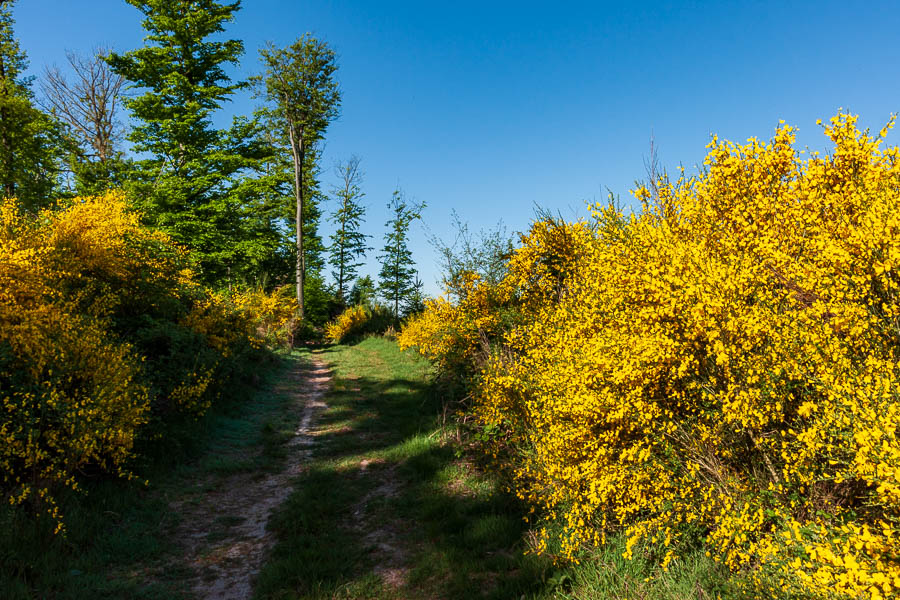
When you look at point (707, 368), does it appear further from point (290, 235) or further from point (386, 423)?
point (290, 235)

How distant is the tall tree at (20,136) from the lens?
58.2 ft

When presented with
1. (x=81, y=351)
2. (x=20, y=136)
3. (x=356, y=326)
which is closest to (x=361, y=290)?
(x=356, y=326)

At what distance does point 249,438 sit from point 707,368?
7.88 m

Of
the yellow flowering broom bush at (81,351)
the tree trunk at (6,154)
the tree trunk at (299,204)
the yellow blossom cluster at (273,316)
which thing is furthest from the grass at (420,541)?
the tree trunk at (6,154)

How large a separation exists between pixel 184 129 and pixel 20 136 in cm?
762

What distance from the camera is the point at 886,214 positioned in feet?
8.98

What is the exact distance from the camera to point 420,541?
15.4 feet

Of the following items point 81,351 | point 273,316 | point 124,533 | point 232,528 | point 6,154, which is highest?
point 6,154

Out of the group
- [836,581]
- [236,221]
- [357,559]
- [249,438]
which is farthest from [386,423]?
[236,221]

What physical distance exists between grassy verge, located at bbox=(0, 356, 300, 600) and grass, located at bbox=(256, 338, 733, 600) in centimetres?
107

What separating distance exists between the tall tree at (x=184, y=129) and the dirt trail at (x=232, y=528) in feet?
43.6

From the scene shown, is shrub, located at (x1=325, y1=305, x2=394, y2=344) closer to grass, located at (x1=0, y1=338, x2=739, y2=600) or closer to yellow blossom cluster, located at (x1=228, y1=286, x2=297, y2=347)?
yellow blossom cluster, located at (x1=228, y1=286, x2=297, y2=347)

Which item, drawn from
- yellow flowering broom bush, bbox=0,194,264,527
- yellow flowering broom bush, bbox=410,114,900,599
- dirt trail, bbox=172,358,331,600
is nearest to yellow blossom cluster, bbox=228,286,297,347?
yellow flowering broom bush, bbox=0,194,264,527

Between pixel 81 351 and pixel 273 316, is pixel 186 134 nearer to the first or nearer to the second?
pixel 273 316
